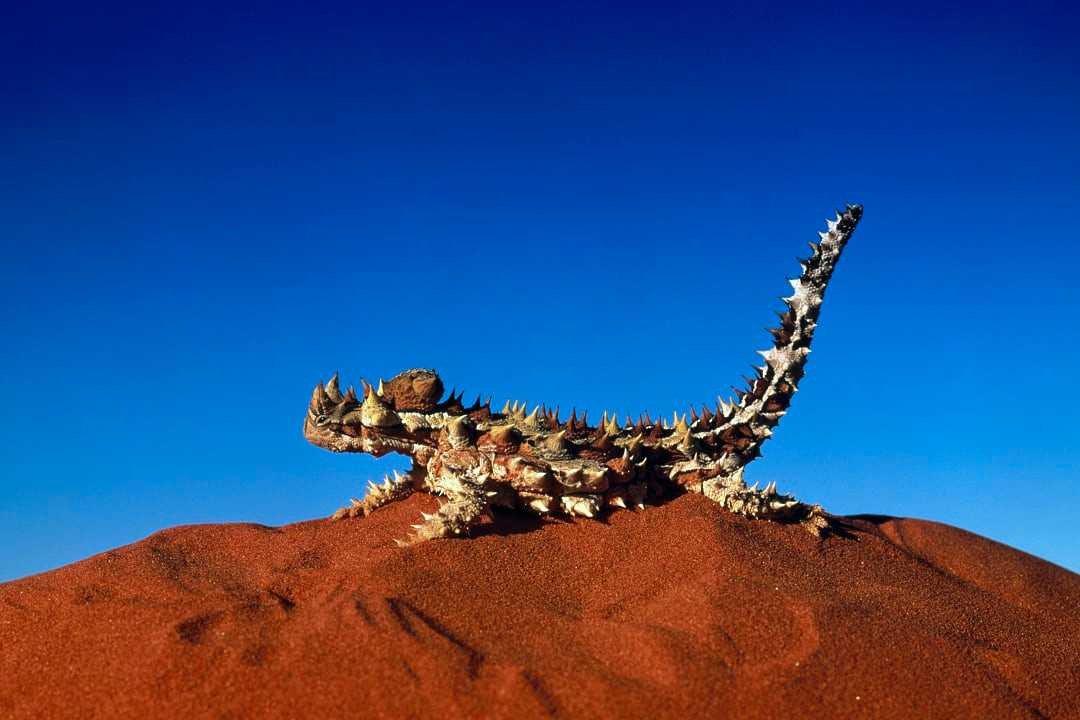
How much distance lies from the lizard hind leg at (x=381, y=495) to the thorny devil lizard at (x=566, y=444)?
1 cm

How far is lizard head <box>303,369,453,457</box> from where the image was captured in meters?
8.93

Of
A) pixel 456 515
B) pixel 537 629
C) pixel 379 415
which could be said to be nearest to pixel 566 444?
pixel 456 515

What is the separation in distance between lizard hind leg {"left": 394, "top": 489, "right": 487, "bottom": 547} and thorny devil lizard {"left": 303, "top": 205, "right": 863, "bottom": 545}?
1 cm

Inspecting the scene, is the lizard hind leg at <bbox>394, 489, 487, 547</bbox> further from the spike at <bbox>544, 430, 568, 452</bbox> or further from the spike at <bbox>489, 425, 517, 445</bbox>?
the spike at <bbox>544, 430, 568, 452</bbox>

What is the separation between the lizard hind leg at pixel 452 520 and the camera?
7.90 m

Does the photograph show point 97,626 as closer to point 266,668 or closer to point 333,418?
point 266,668

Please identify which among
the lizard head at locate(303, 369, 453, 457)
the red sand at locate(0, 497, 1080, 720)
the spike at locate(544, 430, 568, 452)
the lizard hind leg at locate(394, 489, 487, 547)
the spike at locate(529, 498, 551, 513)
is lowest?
the red sand at locate(0, 497, 1080, 720)

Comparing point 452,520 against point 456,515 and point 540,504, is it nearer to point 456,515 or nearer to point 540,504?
point 456,515

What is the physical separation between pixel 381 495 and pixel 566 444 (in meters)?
2.23

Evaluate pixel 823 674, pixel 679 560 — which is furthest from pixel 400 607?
pixel 823 674

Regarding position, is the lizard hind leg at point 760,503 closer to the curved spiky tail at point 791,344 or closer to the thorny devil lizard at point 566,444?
the thorny devil lizard at point 566,444

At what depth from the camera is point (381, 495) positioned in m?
9.57

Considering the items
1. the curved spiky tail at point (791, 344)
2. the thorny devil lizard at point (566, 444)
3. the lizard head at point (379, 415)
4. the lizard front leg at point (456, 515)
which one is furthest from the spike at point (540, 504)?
the curved spiky tail at point (791, 344)

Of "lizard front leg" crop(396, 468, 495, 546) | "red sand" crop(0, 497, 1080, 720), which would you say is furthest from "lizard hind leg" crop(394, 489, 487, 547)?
"red sand" crop(0, 497, 1080, 720)
